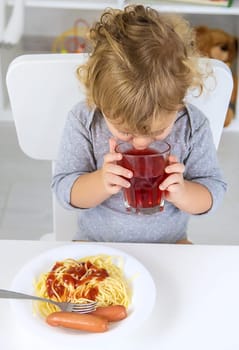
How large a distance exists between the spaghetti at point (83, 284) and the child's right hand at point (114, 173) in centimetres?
13

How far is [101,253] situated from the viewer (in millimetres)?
972

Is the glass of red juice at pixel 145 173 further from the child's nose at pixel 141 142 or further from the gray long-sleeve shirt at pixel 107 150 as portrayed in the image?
the gray long-sleeve shirt at pixel 107 150

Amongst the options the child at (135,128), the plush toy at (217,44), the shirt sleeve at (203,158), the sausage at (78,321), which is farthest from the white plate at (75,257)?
the plush toy at (217,44)

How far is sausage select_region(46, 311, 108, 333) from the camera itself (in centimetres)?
83

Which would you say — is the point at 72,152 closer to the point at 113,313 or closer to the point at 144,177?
the point at 144,177

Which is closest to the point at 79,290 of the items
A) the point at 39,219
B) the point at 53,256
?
the point at 53,256

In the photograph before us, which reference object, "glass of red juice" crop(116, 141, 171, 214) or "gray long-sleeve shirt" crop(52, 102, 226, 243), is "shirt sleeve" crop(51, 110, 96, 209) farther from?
"glass of red juice" crop(116, 141, 171, 214)

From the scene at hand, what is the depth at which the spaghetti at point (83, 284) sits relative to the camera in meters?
0.89

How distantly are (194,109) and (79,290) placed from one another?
0.46 meters

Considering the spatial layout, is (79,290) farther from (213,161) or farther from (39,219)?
(39,219)

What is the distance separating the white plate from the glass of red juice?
89 mm

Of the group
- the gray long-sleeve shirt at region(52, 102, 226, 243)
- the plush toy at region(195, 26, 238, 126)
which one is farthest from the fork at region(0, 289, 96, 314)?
the plush toy at region(195, 26, 238, 126)

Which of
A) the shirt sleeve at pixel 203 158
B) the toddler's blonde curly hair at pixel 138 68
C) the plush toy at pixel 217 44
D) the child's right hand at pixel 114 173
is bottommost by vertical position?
the plush toy at pixel 217 44

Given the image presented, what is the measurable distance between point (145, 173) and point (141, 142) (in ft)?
0.22
